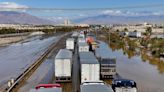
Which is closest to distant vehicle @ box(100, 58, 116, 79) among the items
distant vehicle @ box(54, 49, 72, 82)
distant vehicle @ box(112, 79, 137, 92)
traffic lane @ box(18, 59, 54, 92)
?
distant vehicle @ box(54, 49, 72, 82)

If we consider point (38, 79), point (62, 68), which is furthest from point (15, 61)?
point (62, 68)

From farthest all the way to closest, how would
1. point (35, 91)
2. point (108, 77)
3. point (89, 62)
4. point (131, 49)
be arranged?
point (131, 49) → point (108, 77) → point (89, 62) → point (35, 91)

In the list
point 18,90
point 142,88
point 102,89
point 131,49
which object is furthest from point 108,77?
point 131,49

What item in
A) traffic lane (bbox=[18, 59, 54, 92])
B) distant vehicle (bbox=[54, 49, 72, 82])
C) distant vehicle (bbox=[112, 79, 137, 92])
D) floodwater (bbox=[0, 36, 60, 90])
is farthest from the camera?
floodwater (bbox=[0, 36, 60, 90])

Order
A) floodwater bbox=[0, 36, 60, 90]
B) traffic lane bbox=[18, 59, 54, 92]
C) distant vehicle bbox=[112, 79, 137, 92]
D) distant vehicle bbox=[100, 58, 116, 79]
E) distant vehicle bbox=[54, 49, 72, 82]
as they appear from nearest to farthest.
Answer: distant vehicle bbox=[112, 79, 137, 92] → traffic lane bbox=[18, 59, 54, 92] → distant vehicle bbox=[54, 49, 72, 82] → distant vehicle bbox=[100, 58, 116, 79] → floodwater bbox=[0, 36, 60, 90]

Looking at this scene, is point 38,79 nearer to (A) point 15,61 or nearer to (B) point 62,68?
(B) point 62,68

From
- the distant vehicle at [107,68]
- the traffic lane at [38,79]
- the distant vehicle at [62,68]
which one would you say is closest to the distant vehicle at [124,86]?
Result: the distant vehicle at [62,68]

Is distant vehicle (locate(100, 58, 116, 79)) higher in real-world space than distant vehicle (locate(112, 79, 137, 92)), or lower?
lower

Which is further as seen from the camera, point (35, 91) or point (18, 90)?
point (18, 90)

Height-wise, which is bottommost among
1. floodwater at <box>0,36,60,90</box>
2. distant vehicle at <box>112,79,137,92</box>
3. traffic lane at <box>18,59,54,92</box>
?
floodwater at <box>0,36,60,90</box>

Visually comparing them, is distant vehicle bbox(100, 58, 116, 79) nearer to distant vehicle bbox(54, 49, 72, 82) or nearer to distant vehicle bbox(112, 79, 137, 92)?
distant vehicle bbox(54, 49, 72, 82)

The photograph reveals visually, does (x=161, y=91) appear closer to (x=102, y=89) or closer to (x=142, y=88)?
(x=142, y=88)
